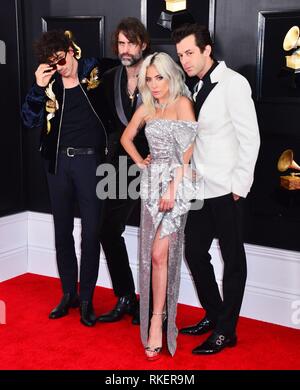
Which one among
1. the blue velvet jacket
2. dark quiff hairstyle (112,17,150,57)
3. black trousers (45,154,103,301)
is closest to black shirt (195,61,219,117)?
dark quiff hairstyle (112,17,150,57)

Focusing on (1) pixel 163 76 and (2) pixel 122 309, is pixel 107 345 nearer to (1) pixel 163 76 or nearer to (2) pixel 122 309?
(2) pixel 122 309

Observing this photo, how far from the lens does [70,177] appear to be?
3.62m

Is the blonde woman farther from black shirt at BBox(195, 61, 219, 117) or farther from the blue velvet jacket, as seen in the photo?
the blue velvet jacket

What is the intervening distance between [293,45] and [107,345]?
83.5 inches

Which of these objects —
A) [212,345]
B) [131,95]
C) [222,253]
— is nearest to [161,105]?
[131,95]

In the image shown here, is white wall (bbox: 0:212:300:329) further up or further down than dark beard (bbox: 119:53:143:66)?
further down

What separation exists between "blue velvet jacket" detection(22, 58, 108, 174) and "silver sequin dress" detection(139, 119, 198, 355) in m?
0.55

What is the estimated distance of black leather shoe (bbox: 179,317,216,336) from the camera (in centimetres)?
355

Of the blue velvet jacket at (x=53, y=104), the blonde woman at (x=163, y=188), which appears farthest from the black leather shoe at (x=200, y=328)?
the blue velvet jacket at (x=53, y=104)

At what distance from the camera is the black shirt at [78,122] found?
3.49 meters

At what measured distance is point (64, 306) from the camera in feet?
12.7

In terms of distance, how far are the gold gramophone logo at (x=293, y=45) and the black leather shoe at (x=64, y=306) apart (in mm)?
2098
